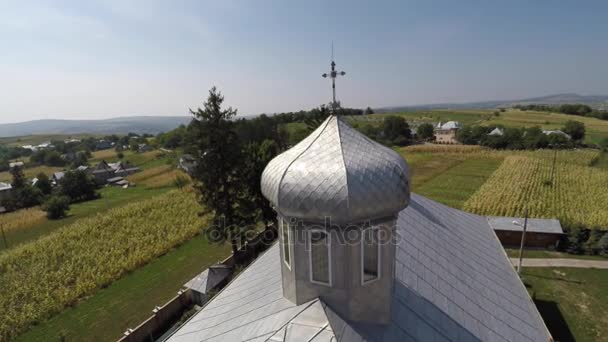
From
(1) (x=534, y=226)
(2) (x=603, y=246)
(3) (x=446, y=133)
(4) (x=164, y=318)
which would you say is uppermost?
(3) (x=446, y=133)

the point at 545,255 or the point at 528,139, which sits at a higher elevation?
the point at 528,139

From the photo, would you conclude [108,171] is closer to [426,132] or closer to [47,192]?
[47,192]

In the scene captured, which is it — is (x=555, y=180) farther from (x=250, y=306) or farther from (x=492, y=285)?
(x=250, y=306)

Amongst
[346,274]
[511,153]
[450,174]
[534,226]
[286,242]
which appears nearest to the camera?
[346,274]

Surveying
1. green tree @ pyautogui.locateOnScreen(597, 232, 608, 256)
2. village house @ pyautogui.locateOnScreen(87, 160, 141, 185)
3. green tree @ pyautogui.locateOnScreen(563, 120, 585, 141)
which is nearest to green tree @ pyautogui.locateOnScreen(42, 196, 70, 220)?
village house @ pyautogui.locateOnScreen(87, 160, 141, 185)

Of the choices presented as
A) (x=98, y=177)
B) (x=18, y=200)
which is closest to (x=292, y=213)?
(x=18, y=200)

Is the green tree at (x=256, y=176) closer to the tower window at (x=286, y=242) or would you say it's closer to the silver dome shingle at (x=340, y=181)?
the tower window at (x=286, y=242)

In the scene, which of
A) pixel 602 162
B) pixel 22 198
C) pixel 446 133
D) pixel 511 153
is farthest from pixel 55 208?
pixel 446 133
